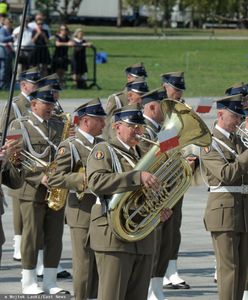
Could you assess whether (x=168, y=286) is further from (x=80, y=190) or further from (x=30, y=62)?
(x=30, y=62)

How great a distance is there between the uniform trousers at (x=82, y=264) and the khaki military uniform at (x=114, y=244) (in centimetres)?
141

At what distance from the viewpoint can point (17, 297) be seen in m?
7.40

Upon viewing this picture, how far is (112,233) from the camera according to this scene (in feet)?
29.5

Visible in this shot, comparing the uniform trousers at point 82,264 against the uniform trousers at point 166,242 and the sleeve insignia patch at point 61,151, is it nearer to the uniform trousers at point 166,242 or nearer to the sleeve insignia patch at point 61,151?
the sleeve insignia patch at point 61,151

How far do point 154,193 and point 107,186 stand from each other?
0.38m

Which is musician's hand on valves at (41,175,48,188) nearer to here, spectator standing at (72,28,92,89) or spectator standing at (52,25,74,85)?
spectator standing at (72,28,92,89)

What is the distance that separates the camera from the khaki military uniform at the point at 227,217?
10.4 metres

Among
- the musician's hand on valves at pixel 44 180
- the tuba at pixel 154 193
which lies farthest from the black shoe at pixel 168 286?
the tuba at pixel 154 193

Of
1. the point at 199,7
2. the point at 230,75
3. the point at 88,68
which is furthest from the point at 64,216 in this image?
the point at 199,7

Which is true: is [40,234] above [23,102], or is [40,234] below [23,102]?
below

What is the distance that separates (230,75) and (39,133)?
27.5 m

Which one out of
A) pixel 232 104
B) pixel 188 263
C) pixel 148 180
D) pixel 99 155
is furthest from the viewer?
pixel 188 263

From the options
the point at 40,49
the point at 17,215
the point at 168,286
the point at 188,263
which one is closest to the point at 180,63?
the point at 40,49

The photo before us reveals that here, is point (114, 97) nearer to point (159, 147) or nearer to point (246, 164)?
point (246, 164)
